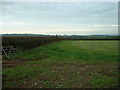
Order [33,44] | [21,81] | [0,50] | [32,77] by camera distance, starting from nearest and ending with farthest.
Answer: [21,81] → [32,77] → [0,50] → [33,44]

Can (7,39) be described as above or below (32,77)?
above

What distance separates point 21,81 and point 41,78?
1.14m

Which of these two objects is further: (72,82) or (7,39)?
(7,39)

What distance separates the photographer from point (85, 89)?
22.2 feet

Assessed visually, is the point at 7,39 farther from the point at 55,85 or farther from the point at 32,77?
the point at 55,85

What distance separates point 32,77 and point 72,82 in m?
2.56

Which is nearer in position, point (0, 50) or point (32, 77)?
point (32, 77)

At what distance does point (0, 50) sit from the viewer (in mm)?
21516

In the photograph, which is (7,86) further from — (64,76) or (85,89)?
(85,89)

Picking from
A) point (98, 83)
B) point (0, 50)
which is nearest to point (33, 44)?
point (0, 50)

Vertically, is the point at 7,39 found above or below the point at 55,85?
above

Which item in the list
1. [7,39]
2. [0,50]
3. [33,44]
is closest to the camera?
[0,50]

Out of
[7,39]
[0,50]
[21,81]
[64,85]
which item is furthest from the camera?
[7,39]

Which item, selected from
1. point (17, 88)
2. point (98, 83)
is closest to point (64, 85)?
point (98, 83)
